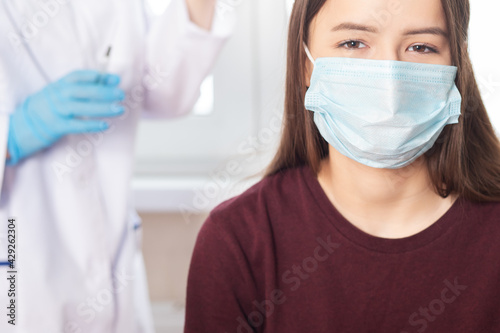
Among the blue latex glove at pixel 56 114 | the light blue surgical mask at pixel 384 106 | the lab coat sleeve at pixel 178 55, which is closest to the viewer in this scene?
the light blue surgical mask at pixel 384 106

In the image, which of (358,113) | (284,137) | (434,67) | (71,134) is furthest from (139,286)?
(434,67)

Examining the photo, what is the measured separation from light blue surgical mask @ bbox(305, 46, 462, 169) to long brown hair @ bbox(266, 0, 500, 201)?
7 cm

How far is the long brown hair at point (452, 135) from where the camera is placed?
3.67ft

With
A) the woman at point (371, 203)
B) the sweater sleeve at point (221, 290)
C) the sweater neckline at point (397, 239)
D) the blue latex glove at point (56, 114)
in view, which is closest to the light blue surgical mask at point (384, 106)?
the woman at point (371, 203)

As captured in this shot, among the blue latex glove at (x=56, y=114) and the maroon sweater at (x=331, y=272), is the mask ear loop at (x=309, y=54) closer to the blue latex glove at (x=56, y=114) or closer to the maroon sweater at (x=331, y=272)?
the maroon sweater at (x=331, y=272)

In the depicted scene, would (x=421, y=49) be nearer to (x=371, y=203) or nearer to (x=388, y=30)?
(x=388, y=30)

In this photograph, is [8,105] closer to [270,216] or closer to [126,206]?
[126,206]

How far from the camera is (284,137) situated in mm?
1300

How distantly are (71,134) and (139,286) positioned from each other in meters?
0.42

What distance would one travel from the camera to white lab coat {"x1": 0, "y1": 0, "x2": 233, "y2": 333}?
116 centimetres

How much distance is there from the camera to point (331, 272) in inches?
45.2

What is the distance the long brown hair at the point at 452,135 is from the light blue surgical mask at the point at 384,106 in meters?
0.07

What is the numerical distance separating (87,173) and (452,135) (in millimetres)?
805

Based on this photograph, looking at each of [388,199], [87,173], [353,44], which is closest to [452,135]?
[388,199]
